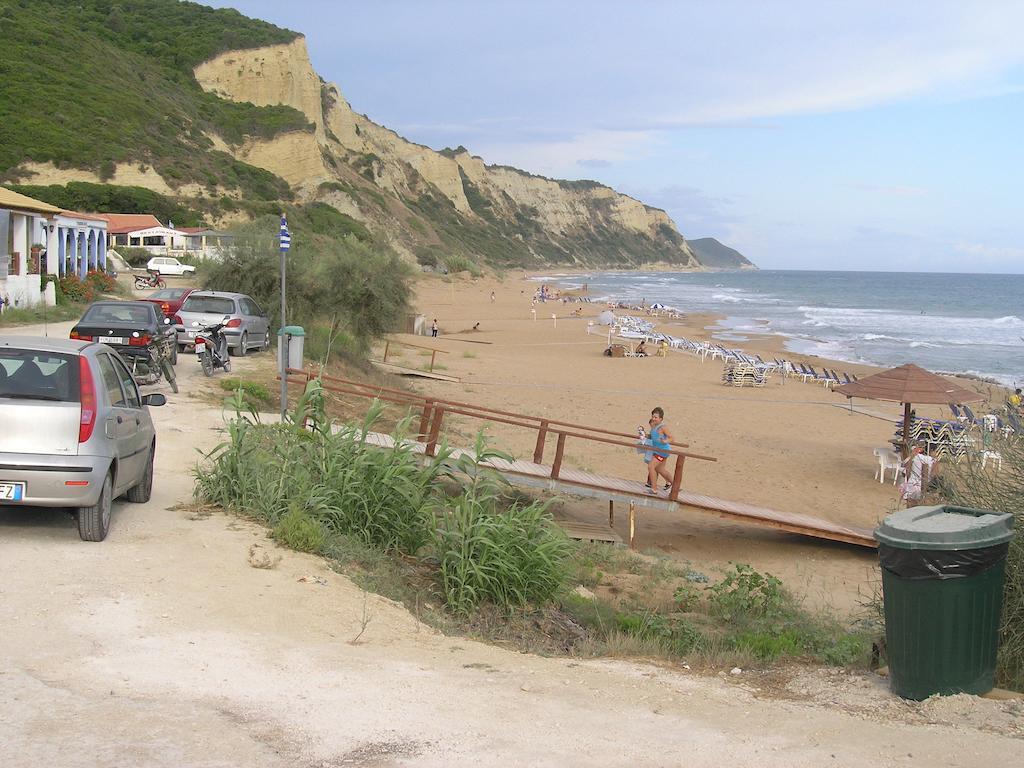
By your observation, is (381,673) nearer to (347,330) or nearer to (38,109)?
(347,330)

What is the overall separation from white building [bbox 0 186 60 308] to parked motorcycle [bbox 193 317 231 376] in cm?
927

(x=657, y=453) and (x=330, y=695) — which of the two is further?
(x=657, y=453)

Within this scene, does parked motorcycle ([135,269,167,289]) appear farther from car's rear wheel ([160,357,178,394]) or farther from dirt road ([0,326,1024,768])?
dirt road ([0,326,1024,768])

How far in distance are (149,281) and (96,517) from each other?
34.3m

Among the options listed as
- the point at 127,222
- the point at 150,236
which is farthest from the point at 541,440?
the point at 127,222

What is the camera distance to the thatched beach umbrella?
14977 millimetres

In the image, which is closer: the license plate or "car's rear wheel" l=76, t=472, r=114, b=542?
the license plate

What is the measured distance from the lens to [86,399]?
6941mm

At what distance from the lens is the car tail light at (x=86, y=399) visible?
6848 mm

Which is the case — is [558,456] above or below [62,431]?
below

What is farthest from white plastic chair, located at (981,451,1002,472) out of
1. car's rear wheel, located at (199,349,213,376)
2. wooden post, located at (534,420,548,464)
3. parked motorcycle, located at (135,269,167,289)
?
parked motorcycle, located at (135,269,167,289)

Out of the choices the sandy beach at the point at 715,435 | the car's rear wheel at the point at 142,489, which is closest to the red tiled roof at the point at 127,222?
the sandy beach at the point at 715,435

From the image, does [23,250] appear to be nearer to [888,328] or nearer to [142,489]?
[142,489]

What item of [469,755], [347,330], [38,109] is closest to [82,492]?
[469,755]
